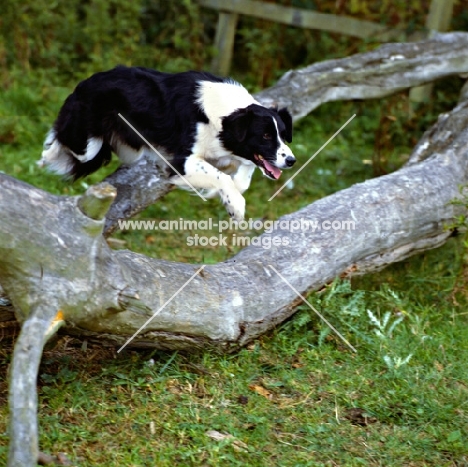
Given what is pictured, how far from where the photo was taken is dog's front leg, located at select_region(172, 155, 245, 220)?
4074mm

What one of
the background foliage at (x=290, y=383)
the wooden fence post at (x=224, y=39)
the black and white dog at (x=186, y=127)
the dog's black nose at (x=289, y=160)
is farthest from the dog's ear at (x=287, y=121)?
the wooden fence post at (x=224, y=39)

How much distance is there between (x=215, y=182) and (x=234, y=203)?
0.15 m

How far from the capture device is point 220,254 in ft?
17.9

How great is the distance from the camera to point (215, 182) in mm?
4105

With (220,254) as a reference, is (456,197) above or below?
above

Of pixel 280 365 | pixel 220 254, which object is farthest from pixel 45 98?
pixel 280 365

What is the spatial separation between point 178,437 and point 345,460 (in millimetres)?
688

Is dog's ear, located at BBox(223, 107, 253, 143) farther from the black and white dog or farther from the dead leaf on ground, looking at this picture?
the dead leaf on ground

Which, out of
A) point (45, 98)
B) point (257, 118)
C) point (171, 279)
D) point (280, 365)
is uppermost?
point (257, 118)

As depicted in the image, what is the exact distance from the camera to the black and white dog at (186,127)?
162 inches

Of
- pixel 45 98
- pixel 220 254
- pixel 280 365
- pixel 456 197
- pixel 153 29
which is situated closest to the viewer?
pixel 280 365

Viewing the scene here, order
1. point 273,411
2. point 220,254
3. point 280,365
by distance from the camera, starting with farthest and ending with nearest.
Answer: point 220,254
point 280,365
point 273,411

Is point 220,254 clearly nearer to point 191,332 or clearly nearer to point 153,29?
point 191,332

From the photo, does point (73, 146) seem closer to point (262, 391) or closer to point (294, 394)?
point (262, 391)
